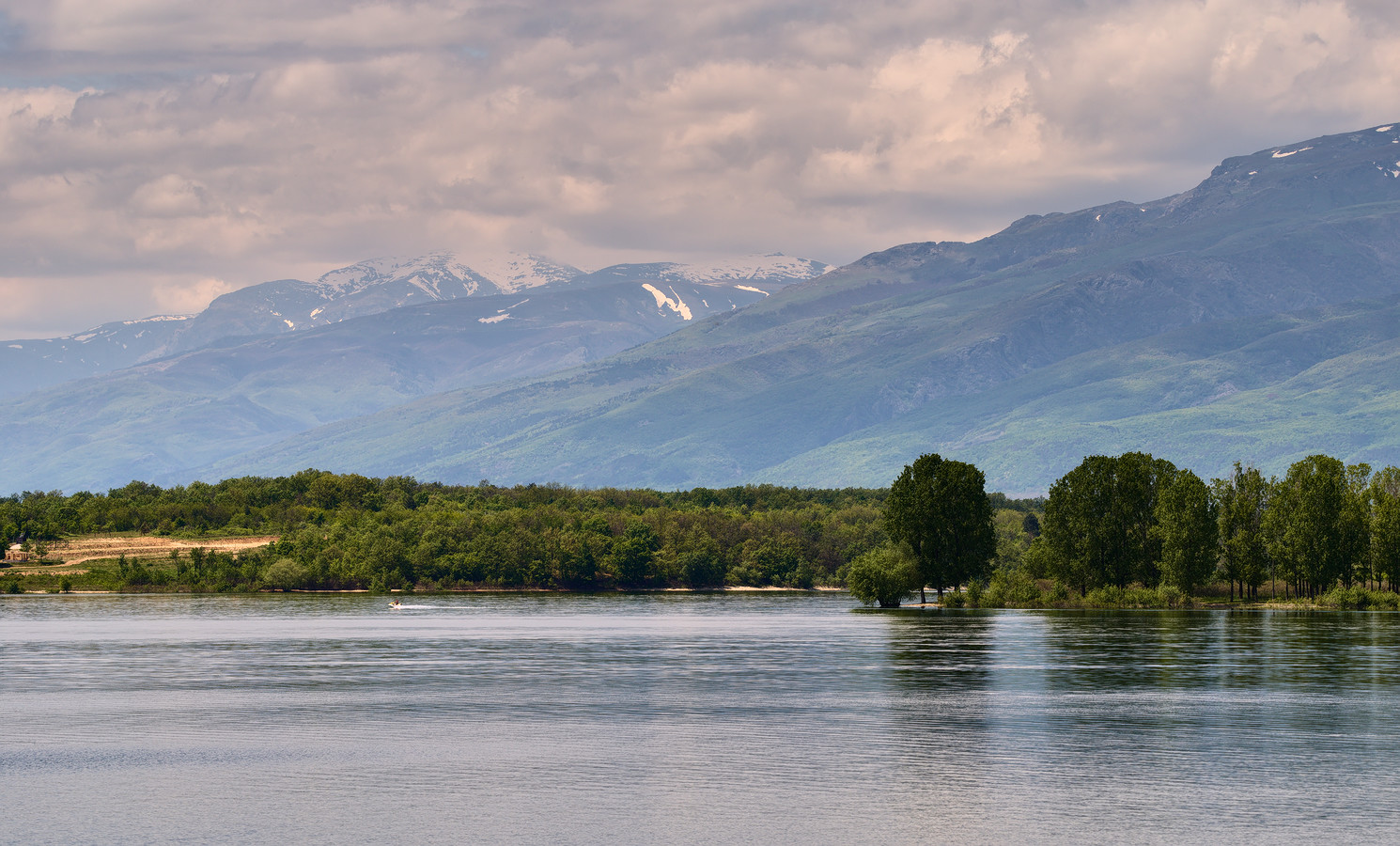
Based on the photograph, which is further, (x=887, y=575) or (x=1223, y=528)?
(x=887, y=575)

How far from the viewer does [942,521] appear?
511 ft

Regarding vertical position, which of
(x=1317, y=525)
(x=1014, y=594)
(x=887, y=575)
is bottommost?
(x=1014, y=594)

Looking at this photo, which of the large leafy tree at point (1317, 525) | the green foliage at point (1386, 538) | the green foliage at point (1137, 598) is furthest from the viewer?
the green foliage at point (1137, 598)

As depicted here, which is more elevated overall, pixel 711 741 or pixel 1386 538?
pixel 1386 538

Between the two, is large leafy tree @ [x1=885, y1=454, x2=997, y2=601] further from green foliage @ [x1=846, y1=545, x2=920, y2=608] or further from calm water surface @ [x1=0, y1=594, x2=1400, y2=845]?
calm water surface @ [x1=0, y1=594, x2=1400, y2=845]

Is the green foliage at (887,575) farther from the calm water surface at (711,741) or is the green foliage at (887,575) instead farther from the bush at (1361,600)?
the calm water surface at (711,741)

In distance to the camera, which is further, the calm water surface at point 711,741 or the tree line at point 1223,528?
the tree line at point 1223,528

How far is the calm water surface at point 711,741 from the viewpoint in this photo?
42406 millimetres

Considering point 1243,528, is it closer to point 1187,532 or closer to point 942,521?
point 1187,532

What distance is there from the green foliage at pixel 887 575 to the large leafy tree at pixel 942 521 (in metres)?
1.27

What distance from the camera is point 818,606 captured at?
181875 mm

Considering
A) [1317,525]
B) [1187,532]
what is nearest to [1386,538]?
[1317,525]

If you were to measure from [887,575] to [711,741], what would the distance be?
102 metres

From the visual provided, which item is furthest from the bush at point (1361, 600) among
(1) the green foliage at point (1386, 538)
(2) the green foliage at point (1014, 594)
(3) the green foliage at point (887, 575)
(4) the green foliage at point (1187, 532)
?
(3) the green foliage at point (887, 575)
